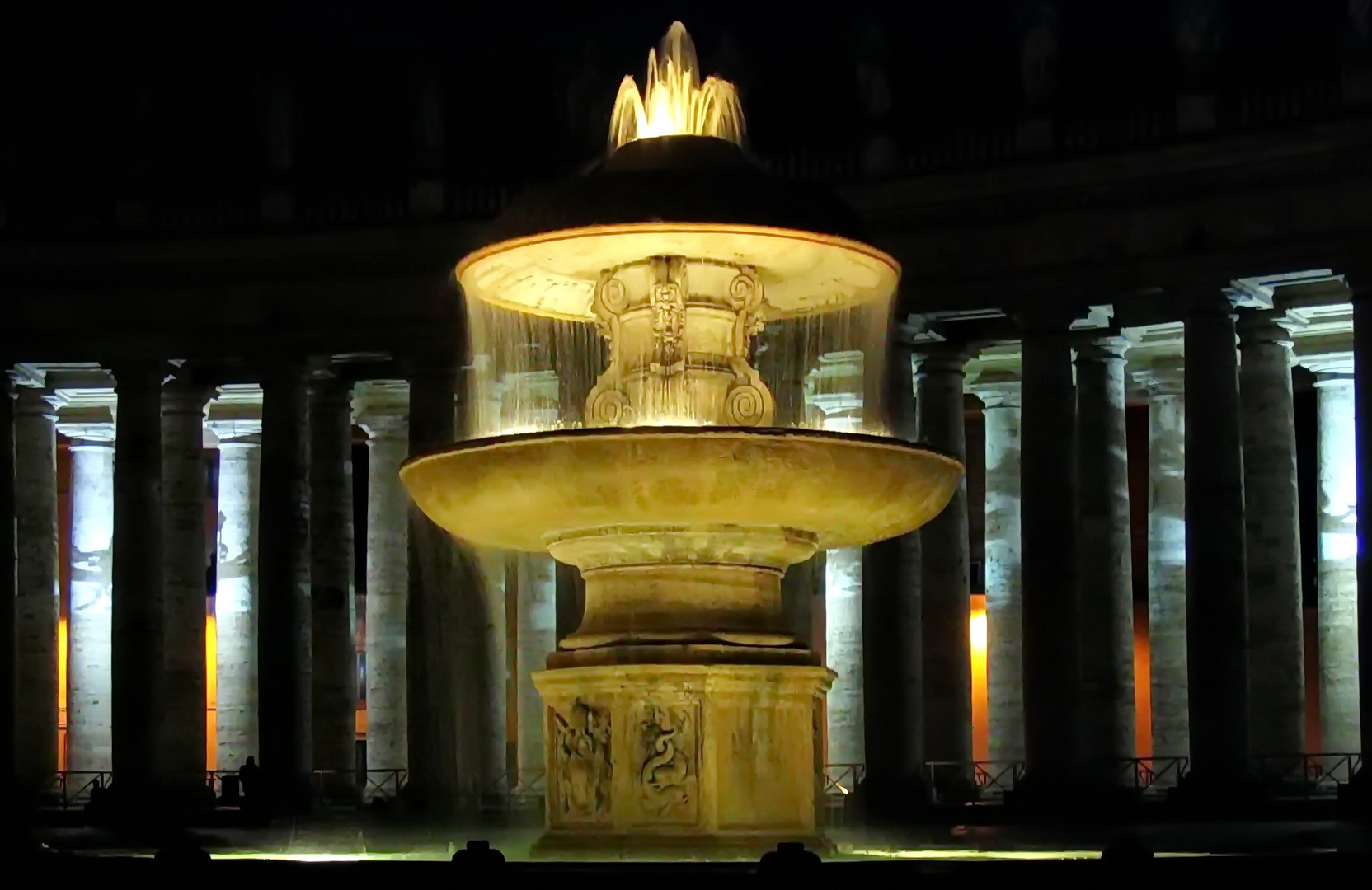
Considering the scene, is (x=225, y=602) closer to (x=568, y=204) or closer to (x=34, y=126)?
(x=34, y=126)

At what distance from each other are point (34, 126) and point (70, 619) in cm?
1428

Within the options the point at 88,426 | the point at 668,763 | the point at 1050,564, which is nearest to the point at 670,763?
the point at 668,763

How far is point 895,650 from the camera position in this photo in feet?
222

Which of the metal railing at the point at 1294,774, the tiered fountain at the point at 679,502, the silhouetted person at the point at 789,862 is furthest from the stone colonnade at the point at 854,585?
the silhouetted person at the point at 789,862

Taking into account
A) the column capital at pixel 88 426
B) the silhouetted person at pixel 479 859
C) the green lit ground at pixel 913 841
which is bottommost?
the green lit ground at pixel 913 841

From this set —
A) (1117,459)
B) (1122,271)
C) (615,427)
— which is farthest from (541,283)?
(1117,459)

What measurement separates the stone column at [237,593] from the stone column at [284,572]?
618 centimetres

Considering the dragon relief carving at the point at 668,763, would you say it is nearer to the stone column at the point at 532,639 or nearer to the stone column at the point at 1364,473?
the stone column at the point at 1364,473

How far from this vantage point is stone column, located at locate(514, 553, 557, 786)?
7650 cm

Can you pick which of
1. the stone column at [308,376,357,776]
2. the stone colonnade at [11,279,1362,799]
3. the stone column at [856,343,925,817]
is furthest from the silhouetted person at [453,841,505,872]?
the stone column at [308,376,357,776]

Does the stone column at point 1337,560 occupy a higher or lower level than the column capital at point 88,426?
lower

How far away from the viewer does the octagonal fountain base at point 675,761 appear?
124ft

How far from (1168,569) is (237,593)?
27.0 metres

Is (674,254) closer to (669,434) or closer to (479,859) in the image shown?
(669,434)
